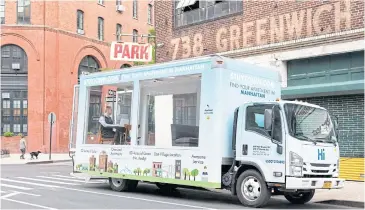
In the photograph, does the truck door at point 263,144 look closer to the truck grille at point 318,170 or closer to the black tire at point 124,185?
the truck grille at point 318,170

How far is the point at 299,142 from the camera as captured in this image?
10.6m

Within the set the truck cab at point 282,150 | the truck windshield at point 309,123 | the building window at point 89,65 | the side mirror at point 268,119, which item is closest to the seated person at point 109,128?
the truck cab at point 282,150

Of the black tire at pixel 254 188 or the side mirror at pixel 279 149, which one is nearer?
the side mirror at pixel 279 149

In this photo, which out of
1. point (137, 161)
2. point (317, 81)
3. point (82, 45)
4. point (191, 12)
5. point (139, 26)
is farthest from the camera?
point (139, 26)

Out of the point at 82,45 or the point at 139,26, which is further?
the point at 139,26

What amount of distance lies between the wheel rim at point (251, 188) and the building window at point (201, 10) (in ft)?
29.5

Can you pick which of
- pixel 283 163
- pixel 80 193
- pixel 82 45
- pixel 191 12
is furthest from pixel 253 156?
pixel 82 45

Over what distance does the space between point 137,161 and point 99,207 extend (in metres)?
2.66

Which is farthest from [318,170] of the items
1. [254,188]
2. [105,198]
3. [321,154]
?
[105,198]

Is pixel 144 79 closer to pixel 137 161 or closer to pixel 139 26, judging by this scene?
pixel 137 161

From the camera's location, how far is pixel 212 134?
37.2 feet

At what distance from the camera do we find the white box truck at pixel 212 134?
10711mm

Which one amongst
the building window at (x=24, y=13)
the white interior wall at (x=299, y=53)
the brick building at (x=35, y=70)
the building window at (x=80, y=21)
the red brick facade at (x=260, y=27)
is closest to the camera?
the white interior wall at (x=299, y=53)

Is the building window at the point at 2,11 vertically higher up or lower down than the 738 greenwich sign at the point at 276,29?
higher up
